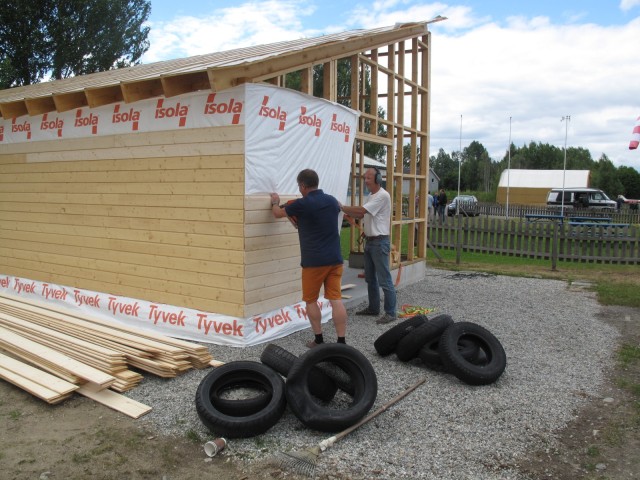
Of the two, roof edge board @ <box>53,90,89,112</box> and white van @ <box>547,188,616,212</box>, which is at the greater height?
roof edge board @ <box>53,90,89,112</box>

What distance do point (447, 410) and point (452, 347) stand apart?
0.82m

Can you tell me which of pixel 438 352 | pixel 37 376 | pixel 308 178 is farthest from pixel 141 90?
pixel 438 352

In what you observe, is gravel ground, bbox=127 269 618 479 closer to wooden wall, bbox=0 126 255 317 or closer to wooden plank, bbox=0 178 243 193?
wooden wall, bbox=0 126 255 317

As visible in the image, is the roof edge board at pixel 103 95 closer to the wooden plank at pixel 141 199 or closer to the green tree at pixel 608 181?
the wooden plank at pixel 141 199

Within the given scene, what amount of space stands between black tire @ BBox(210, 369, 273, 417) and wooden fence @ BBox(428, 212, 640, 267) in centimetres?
1060

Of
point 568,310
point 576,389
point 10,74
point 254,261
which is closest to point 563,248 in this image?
point 568,310

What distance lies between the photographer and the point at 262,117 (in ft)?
19.3

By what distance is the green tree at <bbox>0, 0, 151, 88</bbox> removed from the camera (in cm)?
2045

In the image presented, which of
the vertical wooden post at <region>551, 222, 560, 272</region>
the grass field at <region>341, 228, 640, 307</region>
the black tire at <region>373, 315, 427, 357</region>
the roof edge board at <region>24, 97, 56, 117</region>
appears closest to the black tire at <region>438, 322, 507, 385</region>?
the black tire at <region>373, 315, 427, 357</region>

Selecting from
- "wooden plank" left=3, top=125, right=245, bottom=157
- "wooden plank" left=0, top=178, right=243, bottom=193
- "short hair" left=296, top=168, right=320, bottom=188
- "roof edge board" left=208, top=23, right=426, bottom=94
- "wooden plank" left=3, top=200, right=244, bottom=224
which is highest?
"roof edge board" left=208, top=23, right=426, bottom=94

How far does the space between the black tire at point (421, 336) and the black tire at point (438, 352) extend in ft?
0.23

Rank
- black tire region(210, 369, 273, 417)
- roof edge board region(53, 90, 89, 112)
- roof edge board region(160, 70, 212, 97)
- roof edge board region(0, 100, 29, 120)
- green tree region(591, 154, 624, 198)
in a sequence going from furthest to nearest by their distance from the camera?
green tree region(591, 154, 624, 198), roof edge board region(0, 100, 29, 120), roof edge board region(53, 90, 89, 112), roof edge board region(160, 70, 212, 97), black tire region(210, 369, 273, 417)

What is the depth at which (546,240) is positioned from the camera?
45.6ft

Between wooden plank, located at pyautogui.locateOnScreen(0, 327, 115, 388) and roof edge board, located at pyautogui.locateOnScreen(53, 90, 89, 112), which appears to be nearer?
wooden plank, located at pyautogui.locateOnScreen(0, 327, 115, 388)
